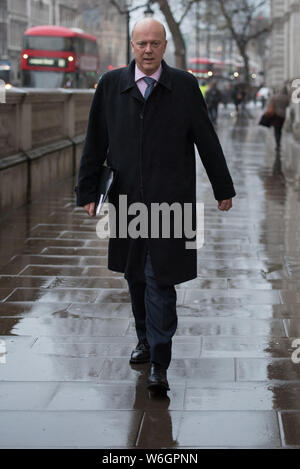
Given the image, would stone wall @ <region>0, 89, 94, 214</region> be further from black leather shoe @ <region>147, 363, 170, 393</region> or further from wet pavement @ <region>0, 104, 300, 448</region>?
black leather shoe @ <region>147, 363, 170, 393</region>

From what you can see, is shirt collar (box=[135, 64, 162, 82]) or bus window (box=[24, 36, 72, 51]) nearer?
shirt collar (box=[135, 64, 162, 82])

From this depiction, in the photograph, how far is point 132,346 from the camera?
5.86 metres

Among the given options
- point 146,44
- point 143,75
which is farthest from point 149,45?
point 143,75

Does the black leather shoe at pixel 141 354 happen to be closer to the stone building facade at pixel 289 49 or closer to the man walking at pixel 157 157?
the man walking at pixel 157 157

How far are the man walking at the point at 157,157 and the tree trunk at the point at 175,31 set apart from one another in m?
33.2

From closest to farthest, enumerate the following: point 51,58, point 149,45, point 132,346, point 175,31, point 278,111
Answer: point 149,45 < point 132,346 < point 278,111 < point 175,31 < point 51,58

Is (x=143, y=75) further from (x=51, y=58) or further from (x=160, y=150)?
(x=51, y=58)

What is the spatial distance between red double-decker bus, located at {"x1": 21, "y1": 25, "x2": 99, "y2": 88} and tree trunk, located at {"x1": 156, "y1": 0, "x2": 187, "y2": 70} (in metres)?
4.18

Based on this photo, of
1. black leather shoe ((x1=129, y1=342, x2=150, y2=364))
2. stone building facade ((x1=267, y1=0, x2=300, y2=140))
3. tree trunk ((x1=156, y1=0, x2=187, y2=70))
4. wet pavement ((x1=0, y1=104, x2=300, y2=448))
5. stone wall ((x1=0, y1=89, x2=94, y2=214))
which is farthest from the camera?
tree trunk ((x1=156, y1=0, x2=187, y2=70))

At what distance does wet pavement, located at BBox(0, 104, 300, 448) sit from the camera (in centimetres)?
442

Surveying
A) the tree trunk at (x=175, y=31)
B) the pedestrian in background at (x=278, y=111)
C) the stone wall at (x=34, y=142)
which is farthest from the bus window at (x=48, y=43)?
the stone wall at (x=34, y=142)

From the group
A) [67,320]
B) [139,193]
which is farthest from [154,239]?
[67,320]

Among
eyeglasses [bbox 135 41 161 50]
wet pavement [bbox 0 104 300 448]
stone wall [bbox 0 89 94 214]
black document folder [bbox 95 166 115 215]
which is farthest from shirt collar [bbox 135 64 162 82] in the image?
stone wall [bbox 0 89 94 214]

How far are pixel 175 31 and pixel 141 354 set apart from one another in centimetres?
3521
